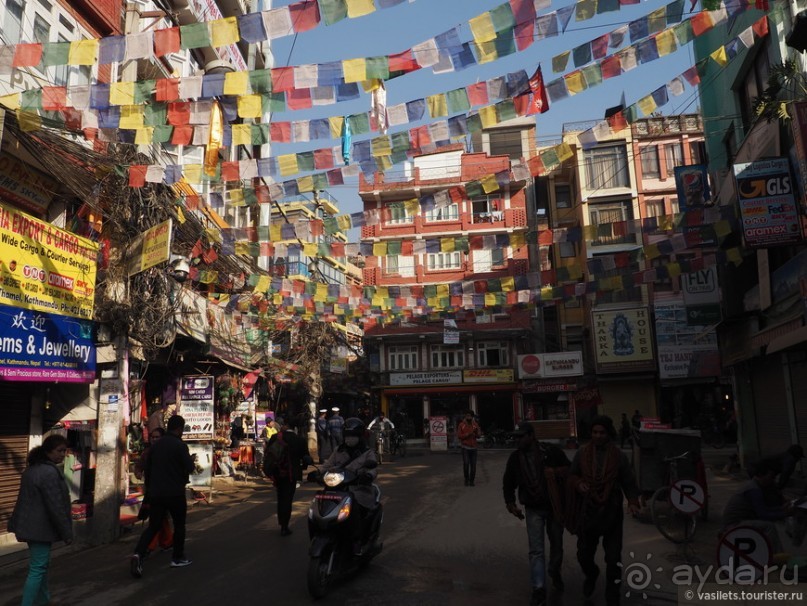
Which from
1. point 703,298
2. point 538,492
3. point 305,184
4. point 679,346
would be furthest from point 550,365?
point 538,492

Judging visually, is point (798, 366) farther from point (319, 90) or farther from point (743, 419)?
point (319, 90)

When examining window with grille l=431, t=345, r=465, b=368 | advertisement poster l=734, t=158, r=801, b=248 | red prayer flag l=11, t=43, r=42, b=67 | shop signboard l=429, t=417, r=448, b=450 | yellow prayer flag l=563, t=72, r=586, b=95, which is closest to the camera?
red prayer flag l=11, t=43, r=42, b=67

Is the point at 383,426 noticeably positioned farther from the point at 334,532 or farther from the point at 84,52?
the point at 84,52

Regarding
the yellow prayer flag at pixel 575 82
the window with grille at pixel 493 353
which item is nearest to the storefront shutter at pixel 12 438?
the yellow prayer flag at pixel 575 82

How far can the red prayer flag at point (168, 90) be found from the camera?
27.2 ft

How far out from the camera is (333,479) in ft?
22.7

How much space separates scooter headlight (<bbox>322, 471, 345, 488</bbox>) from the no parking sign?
12.4ft

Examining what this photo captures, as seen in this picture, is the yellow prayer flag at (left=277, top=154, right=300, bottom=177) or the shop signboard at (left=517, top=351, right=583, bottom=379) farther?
the shop signboard at (left=517, top=351, right=583, bottom=379)

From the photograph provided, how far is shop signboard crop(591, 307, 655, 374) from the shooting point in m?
36.1

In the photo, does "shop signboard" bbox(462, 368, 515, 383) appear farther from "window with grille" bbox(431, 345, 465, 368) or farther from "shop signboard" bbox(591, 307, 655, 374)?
"shop signboard" bbox(591, 307, 655, 374)

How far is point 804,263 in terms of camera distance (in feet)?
44.2

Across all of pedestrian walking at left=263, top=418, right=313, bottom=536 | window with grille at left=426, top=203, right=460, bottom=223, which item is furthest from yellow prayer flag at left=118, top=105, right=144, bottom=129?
window with grille at left=426, top=203, right=460, bottom=223

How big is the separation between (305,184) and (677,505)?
7.04 meters

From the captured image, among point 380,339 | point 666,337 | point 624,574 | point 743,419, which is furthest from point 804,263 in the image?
point 380,339
